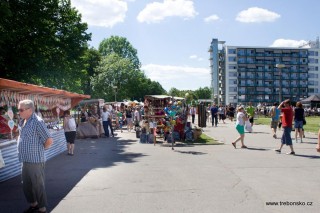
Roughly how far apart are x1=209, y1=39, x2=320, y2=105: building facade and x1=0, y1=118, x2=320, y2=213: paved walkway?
108 metres

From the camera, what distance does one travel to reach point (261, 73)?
122125 mm

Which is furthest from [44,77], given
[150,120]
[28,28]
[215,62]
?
[215,62]

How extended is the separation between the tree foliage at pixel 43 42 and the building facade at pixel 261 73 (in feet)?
302

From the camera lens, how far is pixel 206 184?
25.7 feet

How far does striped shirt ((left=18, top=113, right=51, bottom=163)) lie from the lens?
5816mm

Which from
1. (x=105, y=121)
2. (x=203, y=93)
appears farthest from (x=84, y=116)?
(x=203, y=93)

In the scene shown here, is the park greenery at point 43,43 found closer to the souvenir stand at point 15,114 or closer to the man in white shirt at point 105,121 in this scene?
the man in white shirt at point 105,121

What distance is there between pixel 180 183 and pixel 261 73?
119 meters

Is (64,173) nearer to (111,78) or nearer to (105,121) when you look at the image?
(105,121)

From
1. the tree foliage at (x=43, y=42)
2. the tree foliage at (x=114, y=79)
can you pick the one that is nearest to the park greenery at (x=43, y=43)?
the tree foliage at (x=43, y=42)

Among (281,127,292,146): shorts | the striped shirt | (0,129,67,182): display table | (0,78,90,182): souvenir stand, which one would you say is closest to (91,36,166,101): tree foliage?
(0,78,90,182): souvenir stand

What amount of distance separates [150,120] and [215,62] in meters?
111

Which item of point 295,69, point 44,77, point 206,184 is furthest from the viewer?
point 295,69

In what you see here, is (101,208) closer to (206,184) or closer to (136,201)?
(136,201)
